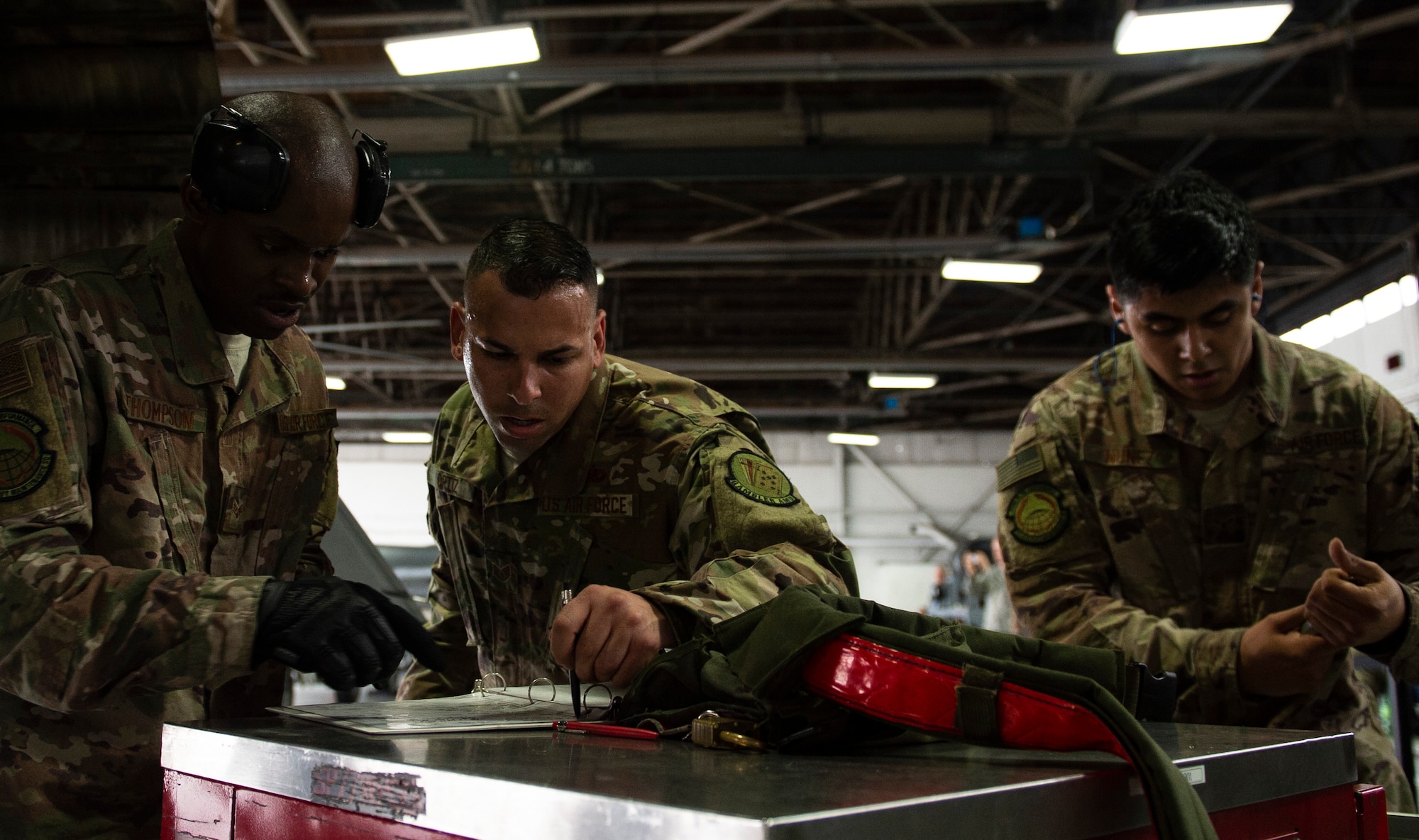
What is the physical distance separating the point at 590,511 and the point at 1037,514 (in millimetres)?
992

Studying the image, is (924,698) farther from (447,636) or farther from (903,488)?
(903,488)

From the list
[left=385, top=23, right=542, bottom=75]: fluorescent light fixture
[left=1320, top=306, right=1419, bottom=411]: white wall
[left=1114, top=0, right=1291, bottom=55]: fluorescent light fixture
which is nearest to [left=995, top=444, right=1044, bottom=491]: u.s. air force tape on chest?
[left=1114, top=0, right=1291, bottom=55]: fluorescent light fixture

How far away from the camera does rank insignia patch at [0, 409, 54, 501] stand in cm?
164

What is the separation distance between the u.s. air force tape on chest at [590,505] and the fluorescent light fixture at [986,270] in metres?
8.11

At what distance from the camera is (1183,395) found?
252cm

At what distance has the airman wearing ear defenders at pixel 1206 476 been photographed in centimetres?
236

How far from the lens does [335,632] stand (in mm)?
1508

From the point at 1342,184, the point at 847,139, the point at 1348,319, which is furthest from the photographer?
the point at 1348,319

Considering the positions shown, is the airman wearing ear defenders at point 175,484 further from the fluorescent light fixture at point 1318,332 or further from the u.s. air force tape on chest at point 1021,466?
the fluorescent light fixture at point 1318,332

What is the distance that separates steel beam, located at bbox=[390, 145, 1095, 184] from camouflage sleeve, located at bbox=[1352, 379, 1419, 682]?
6.55 m

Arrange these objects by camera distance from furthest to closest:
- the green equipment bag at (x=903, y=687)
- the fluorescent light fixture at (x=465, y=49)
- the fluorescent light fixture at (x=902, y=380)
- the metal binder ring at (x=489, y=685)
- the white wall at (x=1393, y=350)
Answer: the fluorescent light fixture at (x=902, y=380), the white wall at (x=1393, y=350), the fluorescent light fixture at (x=465, y=49), the metal binder ring at (x=489, y=685), the green equipment bag at (x=903, y=687)

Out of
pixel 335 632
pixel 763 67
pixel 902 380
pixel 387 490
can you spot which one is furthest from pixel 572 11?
pixel 387 490

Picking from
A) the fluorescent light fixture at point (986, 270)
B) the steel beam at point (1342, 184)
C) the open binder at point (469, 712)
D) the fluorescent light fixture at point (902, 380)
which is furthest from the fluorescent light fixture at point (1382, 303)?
the open binder at point (469, 712)

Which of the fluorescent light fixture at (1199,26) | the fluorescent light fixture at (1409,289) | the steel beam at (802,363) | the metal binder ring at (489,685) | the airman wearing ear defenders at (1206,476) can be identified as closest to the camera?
the metal binder ring at (489,685)
